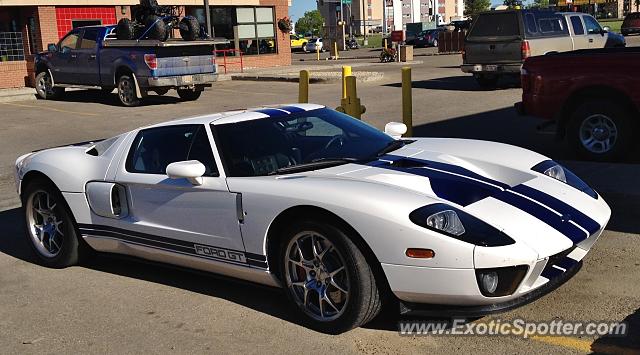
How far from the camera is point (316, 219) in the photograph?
4.23 m

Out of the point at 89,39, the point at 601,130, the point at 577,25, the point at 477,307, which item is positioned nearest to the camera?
the point at 477,307

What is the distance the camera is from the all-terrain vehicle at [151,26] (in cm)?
1855

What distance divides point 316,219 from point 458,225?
82 centimetres

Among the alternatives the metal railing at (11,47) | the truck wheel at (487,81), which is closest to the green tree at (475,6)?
the metal railing at (11,47)

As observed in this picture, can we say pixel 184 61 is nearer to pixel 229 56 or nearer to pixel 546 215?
pixel 229 56

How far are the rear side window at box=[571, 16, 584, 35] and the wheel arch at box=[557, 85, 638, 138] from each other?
37.8ft

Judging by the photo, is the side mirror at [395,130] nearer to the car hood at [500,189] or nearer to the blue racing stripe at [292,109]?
the car hood at [500,189]

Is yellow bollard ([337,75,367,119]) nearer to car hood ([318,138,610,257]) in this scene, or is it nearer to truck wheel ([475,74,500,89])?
car hood ([318,138,610,257])

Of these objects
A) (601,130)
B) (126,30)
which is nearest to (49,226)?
(601,130)

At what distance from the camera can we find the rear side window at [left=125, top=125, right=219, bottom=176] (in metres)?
5.00

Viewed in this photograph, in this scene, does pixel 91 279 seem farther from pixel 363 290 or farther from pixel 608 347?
Answer: pixel 608 347

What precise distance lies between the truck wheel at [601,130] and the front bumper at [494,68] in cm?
938

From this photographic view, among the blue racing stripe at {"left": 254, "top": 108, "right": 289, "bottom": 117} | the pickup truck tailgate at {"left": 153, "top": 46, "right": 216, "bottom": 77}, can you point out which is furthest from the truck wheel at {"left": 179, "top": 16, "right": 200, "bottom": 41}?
the blue racing stripe at {"left": 254, "top": 108, "right": 289, "bottom": 117}

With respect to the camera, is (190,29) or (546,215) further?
(190,29)
